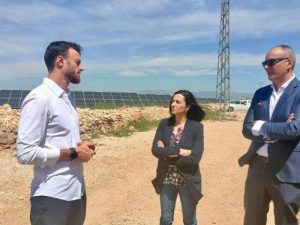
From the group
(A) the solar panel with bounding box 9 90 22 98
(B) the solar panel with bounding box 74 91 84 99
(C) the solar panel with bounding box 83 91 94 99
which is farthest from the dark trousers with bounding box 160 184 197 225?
(C) the solar panel with bounding box 83 91 94 99

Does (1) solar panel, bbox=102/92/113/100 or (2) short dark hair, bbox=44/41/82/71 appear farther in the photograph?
(1) solar panel, bbox=102/92/113/100

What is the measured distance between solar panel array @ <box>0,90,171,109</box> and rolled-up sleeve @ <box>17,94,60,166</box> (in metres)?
20.4

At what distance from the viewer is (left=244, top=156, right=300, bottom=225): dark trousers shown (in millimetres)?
3709

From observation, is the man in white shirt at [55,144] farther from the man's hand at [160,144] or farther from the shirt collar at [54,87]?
the man's hand at [160,144]

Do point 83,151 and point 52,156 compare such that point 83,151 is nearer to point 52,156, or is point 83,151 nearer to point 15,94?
point 52,156

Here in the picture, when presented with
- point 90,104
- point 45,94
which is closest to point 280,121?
point 45,94

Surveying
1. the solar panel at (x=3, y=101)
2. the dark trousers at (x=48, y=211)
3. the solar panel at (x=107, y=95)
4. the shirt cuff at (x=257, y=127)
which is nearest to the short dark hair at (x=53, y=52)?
the dark trousers at (x=48, y=211)

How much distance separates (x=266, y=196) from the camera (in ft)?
12.9

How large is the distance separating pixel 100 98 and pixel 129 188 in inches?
852

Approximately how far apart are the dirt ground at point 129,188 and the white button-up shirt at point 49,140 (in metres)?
3.43

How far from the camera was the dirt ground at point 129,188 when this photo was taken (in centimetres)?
657

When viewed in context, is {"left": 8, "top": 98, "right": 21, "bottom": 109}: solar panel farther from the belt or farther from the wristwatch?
the wristwatch

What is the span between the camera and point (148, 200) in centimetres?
745

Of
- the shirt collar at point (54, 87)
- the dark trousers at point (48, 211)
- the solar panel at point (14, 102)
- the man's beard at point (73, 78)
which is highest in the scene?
the man's beard at point (73, 78)
